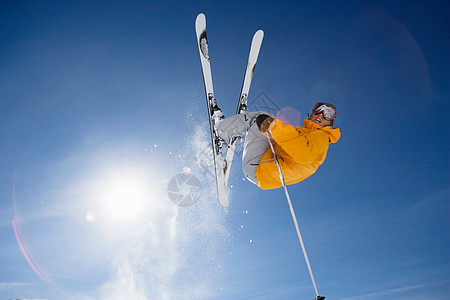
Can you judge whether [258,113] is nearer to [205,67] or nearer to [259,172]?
[259,172]

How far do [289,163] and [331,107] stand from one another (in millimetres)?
982

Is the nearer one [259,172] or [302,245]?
[302,245]

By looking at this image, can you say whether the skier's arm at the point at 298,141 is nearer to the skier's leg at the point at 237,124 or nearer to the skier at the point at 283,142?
the skier at the point at 283,142

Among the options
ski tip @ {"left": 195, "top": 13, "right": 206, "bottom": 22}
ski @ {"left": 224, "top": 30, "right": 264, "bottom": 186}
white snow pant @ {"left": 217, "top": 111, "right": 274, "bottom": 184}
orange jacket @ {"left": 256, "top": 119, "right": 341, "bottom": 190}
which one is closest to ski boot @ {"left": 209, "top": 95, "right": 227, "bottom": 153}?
ski @ {"left": 224, "top": 30, "right": 264, "bottom": 186}

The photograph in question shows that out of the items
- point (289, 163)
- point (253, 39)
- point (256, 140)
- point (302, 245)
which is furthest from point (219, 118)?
point (302, 245)

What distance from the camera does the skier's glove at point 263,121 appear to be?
12.0ft

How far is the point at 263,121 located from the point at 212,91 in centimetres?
274

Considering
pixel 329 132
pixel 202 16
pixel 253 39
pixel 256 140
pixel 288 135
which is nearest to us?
pixel 288 135

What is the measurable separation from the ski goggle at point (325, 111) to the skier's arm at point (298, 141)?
1.13 ft

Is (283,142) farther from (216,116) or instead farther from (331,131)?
(216,116)

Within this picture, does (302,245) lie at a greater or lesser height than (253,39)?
lesser

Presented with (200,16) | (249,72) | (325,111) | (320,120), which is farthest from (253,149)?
(200,16)

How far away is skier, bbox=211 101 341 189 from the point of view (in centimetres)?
340

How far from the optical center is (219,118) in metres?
5.40
